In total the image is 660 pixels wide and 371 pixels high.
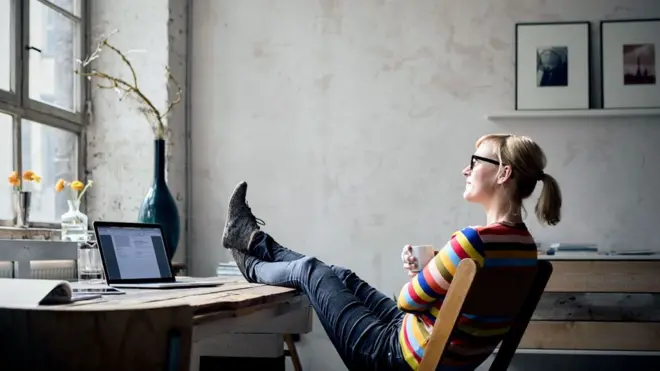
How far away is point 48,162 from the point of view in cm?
414

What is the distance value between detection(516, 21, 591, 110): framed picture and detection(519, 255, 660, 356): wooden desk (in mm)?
881

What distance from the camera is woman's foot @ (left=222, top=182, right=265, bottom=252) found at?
9.68 ft

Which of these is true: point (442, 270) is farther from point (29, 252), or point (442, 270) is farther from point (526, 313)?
point (29, 252)

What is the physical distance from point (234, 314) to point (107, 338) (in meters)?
0.70

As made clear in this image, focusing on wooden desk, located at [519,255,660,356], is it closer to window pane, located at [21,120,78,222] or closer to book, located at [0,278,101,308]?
window pane, located at [21,120,78,222]

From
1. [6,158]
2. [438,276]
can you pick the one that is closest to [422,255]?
[438,276]

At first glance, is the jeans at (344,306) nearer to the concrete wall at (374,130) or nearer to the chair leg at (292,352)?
the chair leg at (292,352)

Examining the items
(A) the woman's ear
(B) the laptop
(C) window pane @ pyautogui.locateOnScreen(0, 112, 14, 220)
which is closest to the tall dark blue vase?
(B) the laptop

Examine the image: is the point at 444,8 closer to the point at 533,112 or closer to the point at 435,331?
the point at 533,112

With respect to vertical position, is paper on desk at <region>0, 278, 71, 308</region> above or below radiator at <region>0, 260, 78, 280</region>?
above

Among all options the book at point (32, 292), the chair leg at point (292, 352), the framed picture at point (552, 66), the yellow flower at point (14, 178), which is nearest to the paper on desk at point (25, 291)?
the book at point (32, 292)

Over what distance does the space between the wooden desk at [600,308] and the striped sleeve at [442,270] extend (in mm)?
1849

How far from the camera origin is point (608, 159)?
176 inches

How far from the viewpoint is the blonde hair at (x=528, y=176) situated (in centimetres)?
247
